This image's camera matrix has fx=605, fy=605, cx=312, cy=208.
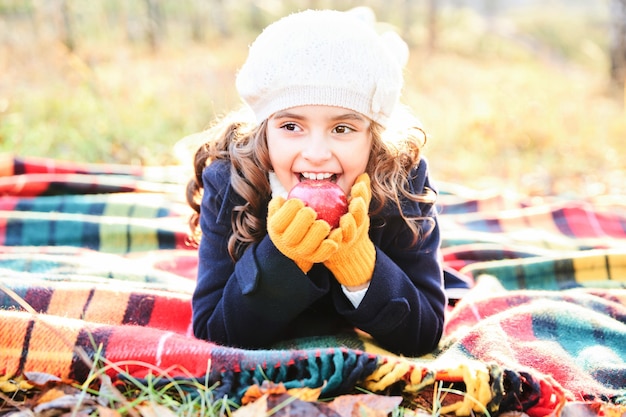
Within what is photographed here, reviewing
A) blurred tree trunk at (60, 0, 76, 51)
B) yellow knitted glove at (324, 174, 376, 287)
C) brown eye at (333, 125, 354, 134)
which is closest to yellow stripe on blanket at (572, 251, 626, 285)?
yellow knitted glove at (324, 174, 376, 287)

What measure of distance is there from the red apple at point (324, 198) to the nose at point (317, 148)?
67 millimetres

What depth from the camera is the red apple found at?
64.0 inches

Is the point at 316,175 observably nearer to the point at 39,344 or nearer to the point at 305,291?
the point at 305,291

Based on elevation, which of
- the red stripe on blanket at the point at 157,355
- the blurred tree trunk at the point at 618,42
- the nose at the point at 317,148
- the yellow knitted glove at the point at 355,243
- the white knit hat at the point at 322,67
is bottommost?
the red stripe on blanket at the point at 157,355

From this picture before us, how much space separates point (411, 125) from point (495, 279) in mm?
966

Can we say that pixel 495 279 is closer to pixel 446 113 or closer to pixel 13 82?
pixel 446 113

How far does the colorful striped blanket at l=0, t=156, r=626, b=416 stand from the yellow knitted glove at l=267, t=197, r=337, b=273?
260 mm

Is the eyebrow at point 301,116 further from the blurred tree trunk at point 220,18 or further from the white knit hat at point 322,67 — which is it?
the blurred tree trunk at point 220,18

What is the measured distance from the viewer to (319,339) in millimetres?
1993

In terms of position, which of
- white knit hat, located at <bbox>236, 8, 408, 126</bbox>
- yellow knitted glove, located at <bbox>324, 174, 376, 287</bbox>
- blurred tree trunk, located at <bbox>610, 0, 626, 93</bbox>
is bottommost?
yellow knitted glove, located at <bbox>324, 174, 376, 287</bbox>

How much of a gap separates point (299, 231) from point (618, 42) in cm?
709

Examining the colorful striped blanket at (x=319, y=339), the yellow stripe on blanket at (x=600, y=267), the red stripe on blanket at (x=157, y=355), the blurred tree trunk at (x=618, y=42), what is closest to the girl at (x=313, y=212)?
the colorful striped blanket at (x=319, y=339)

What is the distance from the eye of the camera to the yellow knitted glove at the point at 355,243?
1636 mm

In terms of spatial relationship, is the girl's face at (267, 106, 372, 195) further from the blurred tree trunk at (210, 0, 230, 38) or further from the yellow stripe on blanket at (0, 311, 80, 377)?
the blurred tree trunk at (210, 0, 230, 38)
